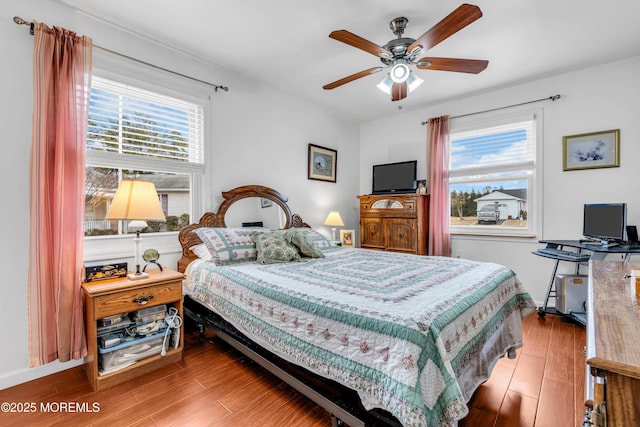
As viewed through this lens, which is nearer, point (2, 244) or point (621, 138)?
point (2, 244)

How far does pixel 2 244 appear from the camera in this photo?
1963 mm

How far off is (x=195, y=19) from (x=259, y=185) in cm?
174

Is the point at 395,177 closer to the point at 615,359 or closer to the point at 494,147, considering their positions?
the point at 494,147

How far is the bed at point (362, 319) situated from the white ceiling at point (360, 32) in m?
1.81

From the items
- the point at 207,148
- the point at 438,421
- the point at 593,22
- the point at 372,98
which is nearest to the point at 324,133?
the point at 372,98

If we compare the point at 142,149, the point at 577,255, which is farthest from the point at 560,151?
the point at 142,149

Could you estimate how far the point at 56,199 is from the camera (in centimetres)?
199

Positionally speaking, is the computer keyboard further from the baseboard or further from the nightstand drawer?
the baseboard

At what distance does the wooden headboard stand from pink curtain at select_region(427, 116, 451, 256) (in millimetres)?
1847

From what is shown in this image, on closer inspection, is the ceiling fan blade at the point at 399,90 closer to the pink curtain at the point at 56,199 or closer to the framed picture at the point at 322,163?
the framed picture at the point at 322,163

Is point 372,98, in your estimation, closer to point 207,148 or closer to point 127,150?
point 207,148

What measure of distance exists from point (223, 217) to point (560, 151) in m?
4.01

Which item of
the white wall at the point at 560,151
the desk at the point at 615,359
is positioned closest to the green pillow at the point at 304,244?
the desk at the point at 615,359

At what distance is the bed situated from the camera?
1.16 meters
